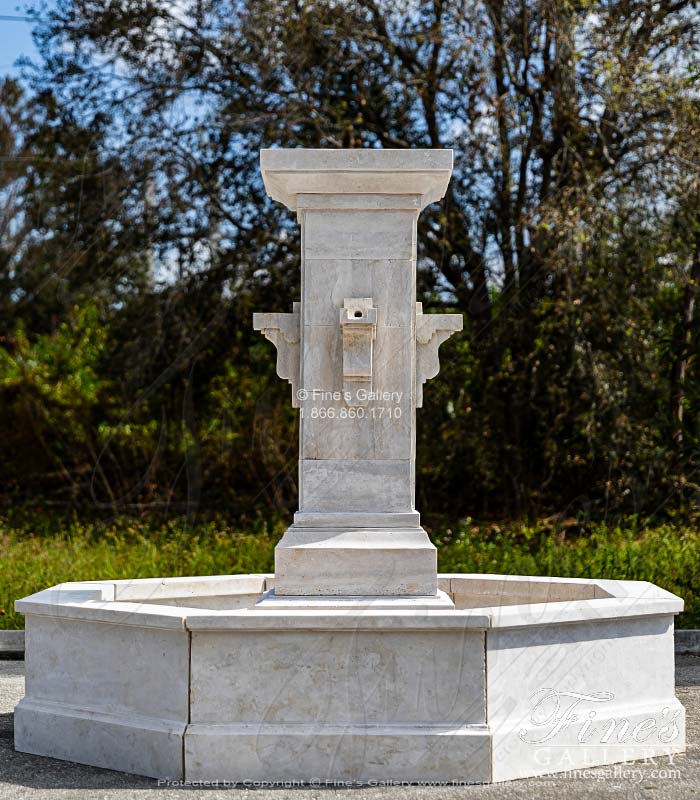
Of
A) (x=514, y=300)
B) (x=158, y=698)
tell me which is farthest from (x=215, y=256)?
(x=158, y=698)

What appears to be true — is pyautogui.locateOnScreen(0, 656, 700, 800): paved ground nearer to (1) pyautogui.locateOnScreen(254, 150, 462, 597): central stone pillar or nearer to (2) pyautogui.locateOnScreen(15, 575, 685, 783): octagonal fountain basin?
(2) pyautogui.locateOnScreen(15, 575, 685, 783): octagonal fountain basin

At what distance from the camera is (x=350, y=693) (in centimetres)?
468

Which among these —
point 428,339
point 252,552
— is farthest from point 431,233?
point 428,339

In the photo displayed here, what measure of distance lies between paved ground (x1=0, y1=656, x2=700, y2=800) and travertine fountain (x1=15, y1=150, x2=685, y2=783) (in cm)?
10

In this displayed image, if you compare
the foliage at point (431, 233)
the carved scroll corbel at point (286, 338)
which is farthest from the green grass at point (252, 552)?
the carved scroll corbel at point (286, 338)

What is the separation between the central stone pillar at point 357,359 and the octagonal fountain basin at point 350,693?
1.53 ft

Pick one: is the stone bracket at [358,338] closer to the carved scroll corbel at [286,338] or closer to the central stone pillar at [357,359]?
the central stone pillar at [357,359]

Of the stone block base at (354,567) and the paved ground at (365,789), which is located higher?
the stone block base at (354,567)

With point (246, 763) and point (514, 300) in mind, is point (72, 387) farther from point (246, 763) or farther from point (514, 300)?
point (246, 763)

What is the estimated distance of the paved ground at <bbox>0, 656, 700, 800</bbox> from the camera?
14.6ft

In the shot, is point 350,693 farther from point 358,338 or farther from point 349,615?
point 358,338

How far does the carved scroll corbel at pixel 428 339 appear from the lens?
19.0 feet

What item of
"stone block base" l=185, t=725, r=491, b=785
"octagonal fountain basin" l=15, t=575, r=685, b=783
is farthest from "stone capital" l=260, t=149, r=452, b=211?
"stone block base" l=185, t=725, r=491, b=785

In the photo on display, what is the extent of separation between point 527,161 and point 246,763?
32.1ft
